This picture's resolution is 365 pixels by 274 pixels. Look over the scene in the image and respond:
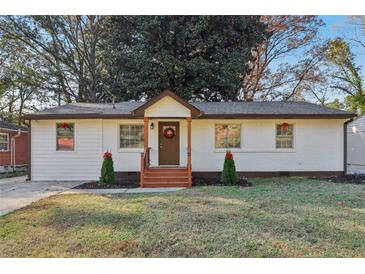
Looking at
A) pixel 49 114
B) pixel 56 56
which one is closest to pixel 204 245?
pixel 49 114

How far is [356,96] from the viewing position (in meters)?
21.4

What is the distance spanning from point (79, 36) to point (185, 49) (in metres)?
9.00

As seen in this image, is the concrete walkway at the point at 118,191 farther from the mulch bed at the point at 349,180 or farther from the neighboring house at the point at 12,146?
the neighboring house at the point at 12,146

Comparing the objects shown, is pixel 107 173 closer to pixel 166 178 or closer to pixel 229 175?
pixel 166 178

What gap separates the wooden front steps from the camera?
32.3 ft

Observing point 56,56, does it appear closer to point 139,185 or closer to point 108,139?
point 108,139

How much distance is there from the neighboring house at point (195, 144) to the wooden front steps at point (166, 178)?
1146 mm

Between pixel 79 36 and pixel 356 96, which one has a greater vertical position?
pixel 79 36

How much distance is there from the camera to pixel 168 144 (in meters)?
11.8

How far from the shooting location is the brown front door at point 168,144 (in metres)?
11.8

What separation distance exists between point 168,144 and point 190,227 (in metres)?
7.09

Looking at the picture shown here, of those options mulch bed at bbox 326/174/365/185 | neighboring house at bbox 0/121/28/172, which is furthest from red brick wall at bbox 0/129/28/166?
mulch bed at bbox 326/174/365/185

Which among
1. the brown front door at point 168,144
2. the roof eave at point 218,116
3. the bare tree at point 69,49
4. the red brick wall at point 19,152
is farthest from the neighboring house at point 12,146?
the brown front door at point 168,144

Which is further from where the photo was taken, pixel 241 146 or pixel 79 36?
pixel 79 36
